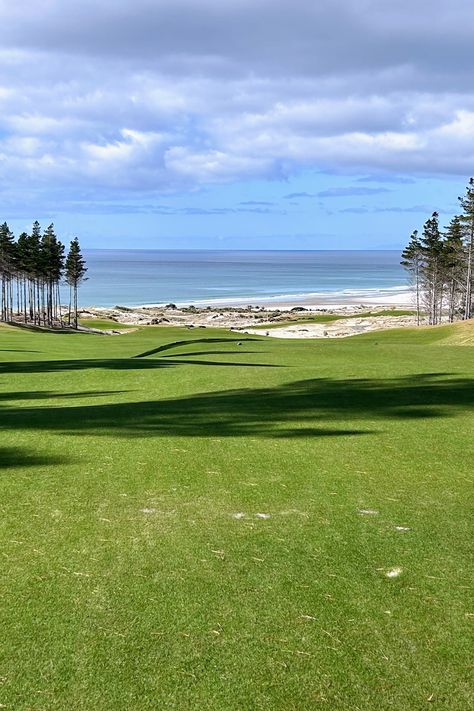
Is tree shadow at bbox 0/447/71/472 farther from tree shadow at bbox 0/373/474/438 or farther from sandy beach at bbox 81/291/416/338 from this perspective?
sandy beach at bbox 81/291/416/338

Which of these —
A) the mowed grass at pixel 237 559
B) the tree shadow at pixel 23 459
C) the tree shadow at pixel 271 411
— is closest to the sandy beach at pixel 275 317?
the tree shadow at pixel 271 411

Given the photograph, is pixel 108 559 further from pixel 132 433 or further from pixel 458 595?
pixel 132 433

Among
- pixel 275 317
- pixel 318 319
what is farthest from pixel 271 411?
pixel 275 317

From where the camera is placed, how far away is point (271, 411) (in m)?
14.5

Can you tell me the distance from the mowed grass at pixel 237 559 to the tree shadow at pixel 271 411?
0.33 ft

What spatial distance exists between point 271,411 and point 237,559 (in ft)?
26.0

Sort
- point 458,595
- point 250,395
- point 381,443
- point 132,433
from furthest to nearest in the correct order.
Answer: point 250,395 < point 132,433 < point 381,443 < point 458,595

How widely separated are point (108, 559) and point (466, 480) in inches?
212

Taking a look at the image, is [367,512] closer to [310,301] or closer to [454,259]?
[454,259]

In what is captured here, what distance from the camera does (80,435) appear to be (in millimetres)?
12133

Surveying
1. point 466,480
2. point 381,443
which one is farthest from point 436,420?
point 466,480

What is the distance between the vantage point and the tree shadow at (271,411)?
12734mm

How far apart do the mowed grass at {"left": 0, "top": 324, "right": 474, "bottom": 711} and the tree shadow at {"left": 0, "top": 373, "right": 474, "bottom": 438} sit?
0.33 ft

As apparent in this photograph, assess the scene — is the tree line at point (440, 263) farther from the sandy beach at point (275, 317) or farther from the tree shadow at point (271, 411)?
the tree shadow at point (271, 411)
